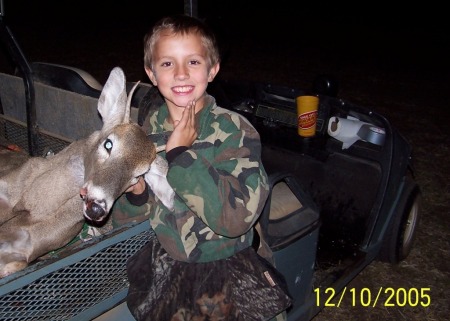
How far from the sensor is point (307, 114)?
3869mm

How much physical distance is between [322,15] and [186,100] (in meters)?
21.1

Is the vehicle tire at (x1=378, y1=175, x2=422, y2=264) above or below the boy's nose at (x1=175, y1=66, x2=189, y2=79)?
below

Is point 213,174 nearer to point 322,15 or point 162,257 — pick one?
point 162,257

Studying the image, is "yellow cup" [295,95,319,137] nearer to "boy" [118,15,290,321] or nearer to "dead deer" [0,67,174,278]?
"boy" [118,15,290,321]

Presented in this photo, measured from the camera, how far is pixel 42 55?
1253 cm

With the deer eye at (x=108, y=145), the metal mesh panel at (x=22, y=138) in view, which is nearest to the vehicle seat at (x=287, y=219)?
the deer eye at (x=108, y=145)

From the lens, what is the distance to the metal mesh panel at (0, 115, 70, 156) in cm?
369

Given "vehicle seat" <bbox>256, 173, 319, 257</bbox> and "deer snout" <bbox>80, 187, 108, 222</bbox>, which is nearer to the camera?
"deer snout" <bbox>80, 187, 108, 222</bbox>

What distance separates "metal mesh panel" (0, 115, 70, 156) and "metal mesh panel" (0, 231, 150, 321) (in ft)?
4.57

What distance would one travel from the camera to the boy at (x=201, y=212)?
7.04 feet

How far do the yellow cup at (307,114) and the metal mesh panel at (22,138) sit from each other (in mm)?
1656

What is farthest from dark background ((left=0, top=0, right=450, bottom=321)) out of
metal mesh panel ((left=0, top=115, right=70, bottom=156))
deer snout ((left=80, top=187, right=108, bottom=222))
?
deer snout ((left=80, top=187, right=108, bottom=222))

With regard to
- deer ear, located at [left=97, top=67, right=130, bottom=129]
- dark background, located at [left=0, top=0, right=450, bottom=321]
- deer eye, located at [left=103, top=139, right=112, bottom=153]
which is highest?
deer ear, located at [left=97, top=67, right=130, bottom=129]

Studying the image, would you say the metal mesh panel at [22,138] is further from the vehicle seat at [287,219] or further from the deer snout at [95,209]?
the vehicle seat at [287,219]
